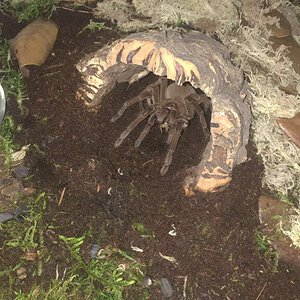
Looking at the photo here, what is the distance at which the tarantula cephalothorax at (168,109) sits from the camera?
2.54 m

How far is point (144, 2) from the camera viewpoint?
9.78 feet

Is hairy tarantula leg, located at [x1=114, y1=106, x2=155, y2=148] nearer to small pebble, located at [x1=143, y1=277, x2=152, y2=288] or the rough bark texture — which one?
the rough bark texture

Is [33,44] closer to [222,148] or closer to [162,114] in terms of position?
[162,114]

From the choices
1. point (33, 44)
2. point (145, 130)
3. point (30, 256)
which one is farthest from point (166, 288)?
point (33, 44)

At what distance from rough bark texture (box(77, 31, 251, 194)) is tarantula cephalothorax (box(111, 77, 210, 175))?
0.20 m

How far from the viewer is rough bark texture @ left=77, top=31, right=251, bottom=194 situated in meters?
2.12

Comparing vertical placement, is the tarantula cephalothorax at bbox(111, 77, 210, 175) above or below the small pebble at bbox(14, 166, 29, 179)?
above

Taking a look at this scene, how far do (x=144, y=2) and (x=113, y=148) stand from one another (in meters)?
1.00

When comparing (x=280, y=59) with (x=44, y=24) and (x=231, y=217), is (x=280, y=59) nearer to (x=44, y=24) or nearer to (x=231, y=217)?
(x=231, y=217)

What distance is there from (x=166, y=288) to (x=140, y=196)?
468mm

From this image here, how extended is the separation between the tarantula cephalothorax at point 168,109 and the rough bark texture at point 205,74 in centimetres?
20

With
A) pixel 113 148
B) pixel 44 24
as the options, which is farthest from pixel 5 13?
pixel 113 148

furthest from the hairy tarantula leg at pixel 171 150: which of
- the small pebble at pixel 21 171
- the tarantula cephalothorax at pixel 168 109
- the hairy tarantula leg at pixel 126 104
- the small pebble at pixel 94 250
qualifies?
the small pebble at pixel 21 171

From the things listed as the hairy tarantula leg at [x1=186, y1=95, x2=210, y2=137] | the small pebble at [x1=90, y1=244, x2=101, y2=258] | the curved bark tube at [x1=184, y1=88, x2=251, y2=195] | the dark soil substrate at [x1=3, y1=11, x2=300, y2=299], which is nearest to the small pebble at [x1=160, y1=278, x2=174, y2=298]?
the dark soil substrate at [x1=3, y1=11, x2=300, y2=299]
